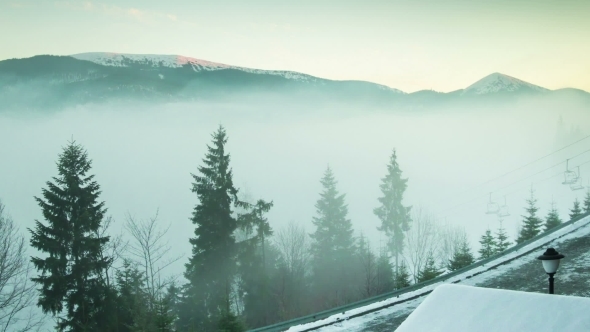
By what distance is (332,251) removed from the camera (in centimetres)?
3966

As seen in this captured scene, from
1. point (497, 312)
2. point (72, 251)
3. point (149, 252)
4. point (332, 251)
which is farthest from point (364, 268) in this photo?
point (497, 312)

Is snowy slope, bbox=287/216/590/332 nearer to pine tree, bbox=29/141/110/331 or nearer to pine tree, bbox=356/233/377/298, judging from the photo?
pine tree, bbox=29/141/110/331

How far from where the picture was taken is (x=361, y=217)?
101 metres

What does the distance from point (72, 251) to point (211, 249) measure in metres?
8.18

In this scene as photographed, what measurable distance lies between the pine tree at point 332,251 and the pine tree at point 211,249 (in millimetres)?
11257

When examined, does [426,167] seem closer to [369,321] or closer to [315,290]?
[315,290]

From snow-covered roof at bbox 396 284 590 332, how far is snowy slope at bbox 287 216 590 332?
18.7ft

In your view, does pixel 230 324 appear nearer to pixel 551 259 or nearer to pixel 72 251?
pixel 551 259

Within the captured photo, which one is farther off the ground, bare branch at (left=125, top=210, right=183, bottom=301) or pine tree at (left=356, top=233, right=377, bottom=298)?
bare branch at (left=125, top=210, right=183, bottom=301)

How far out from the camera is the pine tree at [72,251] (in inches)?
768

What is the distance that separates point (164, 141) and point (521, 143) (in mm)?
143694

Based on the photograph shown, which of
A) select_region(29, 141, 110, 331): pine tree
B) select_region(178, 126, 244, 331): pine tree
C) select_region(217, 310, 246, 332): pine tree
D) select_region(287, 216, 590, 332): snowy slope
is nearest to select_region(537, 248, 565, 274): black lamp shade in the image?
select_region(287, 216, 590, 332): snowy slope

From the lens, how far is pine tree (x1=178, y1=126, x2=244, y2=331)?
25.2 metres

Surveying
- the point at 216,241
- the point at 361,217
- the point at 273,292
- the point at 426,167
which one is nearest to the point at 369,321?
the point at 216,241
